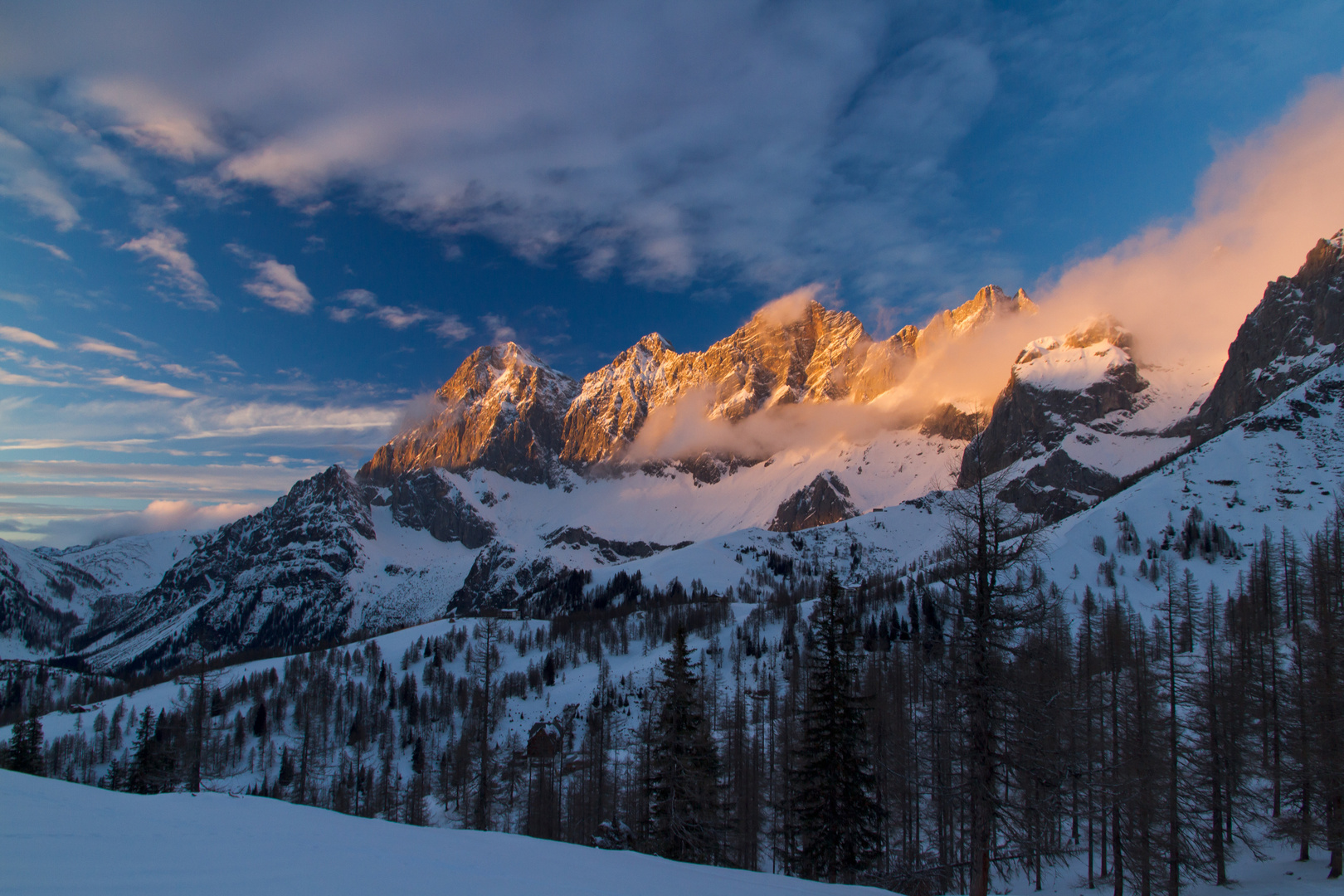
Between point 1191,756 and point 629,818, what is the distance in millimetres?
31137

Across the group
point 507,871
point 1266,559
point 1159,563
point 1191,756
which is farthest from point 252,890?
point 1159,563

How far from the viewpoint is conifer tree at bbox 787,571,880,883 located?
23297mm

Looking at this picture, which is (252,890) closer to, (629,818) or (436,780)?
(629,818)

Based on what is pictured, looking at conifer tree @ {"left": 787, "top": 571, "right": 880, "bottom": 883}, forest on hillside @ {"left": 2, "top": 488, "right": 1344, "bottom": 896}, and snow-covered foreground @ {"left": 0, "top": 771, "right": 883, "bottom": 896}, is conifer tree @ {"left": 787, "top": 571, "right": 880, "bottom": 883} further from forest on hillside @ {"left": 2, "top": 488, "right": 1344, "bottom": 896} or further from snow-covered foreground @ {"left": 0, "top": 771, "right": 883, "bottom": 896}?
snow-covered foreground @ {"left": 0, "top": 771, "right": 883, "bottom": 896}

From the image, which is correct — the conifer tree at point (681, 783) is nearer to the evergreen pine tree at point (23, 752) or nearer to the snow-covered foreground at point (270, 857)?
the snow-covered foreground at point (270, 857)

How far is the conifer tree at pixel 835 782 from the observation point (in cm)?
2330

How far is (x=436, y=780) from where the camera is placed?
303 ft

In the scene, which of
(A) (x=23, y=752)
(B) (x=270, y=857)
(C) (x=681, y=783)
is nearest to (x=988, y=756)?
(C) (x=681, y=783)

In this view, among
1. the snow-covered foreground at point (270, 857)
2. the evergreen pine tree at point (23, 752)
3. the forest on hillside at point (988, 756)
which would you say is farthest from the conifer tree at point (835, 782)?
the evergreen pine tree at point (23, 752)

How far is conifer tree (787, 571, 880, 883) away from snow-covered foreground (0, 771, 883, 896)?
33.5 ft

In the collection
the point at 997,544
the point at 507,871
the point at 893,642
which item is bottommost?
the point at 893,642

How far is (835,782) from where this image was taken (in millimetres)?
23594

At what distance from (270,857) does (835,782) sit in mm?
18896

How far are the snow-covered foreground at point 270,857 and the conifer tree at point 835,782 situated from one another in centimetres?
1020
